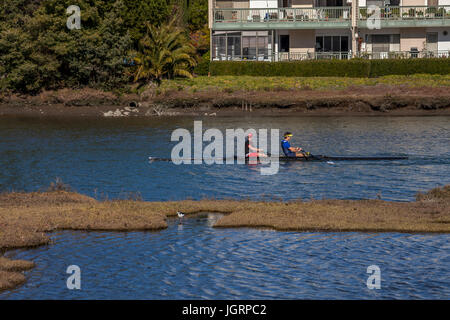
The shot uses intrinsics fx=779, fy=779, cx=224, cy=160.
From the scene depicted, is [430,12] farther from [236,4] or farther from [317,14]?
[236,4]

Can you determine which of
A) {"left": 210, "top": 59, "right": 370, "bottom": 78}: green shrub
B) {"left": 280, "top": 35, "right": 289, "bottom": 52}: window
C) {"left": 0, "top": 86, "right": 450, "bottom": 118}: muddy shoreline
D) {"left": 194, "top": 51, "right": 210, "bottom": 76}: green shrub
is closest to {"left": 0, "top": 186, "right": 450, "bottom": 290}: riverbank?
{"left": 0, "top": 86, "right": 450, "bottom": 118}: muddy shoreline

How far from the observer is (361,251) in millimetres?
19375

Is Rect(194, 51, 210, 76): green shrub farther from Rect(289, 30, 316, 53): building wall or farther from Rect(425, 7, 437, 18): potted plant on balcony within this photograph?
Rect(425, 7, 437, 18): potted plant on balcony

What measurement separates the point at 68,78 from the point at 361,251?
1910 inches

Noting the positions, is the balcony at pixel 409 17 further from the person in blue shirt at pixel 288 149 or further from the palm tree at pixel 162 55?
the person in blue shirt at pixel 288 149

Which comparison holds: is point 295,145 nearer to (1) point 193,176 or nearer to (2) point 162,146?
(2) point 162,146

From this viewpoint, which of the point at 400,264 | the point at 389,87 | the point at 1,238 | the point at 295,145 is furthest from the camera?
the point at 389,87

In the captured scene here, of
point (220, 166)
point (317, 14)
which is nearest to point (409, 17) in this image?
point (317, 14)

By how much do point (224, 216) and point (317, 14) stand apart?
161 feet

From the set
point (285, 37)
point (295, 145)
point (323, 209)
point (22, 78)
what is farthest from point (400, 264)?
point (285, 37)

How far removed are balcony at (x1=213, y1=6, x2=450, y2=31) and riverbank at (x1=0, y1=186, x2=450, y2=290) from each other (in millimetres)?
44490

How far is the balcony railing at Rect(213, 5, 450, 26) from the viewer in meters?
67.8

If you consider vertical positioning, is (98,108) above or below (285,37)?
below

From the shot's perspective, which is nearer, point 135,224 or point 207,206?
point 135,224
